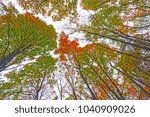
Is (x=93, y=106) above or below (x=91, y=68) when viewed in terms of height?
below

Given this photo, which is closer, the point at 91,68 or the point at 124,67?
the point at 124,67

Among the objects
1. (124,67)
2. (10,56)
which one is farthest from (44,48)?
(124,67)

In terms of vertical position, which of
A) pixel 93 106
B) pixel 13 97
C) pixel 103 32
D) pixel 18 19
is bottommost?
pixel 93 106

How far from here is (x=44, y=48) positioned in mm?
10969

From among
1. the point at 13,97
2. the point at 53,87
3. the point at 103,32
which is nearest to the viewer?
the point at 103,32

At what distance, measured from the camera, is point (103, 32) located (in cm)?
942

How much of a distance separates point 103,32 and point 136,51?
6.49 feet

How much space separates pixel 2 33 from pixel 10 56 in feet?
2.87

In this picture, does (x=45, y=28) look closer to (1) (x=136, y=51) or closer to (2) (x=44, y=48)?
(2) (x=44, y=48)

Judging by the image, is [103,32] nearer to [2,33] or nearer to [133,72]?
[133,72]

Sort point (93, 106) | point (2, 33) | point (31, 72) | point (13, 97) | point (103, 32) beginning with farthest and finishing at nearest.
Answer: point (13, 97)
point (31, 72)
point (2, 33)
point (103, 32)
point (93, 106)

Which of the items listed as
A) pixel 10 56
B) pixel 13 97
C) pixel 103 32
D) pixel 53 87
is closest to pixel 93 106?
pixel 103 32

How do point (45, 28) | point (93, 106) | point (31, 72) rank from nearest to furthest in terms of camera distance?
point (93, 106) → point (45, 28) → point (31, 72)

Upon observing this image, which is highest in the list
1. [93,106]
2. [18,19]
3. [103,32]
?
[18,19]
